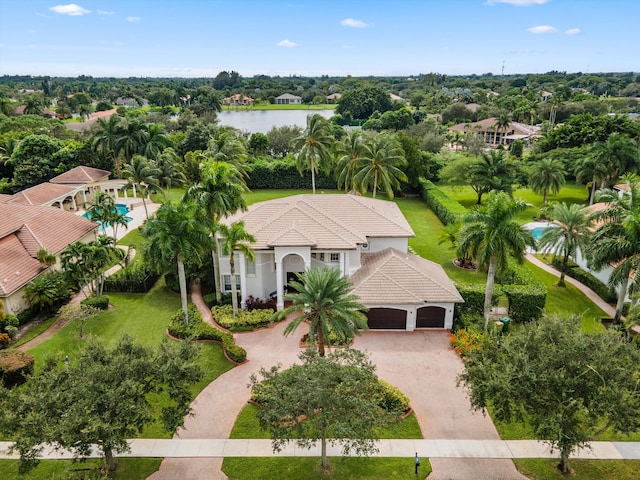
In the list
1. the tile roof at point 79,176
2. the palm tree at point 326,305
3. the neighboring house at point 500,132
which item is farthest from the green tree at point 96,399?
the neighboring house at point 500,132

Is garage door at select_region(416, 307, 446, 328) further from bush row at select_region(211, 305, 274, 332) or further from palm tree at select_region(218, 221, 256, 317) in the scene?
palm tree at select_region(218, 221, 256, 317)

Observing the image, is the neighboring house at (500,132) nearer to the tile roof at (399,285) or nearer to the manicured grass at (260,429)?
the tile roof at (399,285)

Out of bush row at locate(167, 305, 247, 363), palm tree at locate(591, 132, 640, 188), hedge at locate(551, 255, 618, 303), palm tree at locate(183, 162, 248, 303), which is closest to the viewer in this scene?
bush row at locate(167, 305, 247, 363)

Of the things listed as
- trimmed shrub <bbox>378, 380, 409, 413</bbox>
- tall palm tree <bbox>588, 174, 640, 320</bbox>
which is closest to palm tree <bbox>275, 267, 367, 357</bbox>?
trimmed shrub <bbox>378, 380, 409, 413</bbox>

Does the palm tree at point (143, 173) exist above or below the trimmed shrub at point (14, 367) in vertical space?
above

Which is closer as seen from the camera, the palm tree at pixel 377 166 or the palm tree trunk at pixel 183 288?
the palm tree trunk at pixel 183 288

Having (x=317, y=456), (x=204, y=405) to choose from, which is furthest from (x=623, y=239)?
(x=204, y=405)
